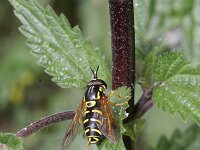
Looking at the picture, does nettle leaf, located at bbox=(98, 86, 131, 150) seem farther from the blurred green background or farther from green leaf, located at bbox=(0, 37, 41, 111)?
green leaf, located at bbox=(0, 37, 41, 111)

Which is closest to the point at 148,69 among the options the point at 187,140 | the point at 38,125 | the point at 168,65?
the point at 168,65

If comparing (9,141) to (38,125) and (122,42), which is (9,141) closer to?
(38,125)

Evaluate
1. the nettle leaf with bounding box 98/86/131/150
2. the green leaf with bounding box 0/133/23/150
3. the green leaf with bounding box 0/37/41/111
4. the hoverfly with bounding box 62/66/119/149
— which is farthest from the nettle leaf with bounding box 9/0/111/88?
the green leaf with bounding box 0/37/41/111

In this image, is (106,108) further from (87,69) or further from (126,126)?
(87,69)

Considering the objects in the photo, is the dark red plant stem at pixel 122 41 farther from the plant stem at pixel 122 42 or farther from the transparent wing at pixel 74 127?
the transparent wing at pixel 74 127

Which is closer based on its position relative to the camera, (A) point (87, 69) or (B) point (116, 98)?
(B) point (116, 98)

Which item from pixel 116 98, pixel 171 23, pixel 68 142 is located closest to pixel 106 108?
pixel 116 98
